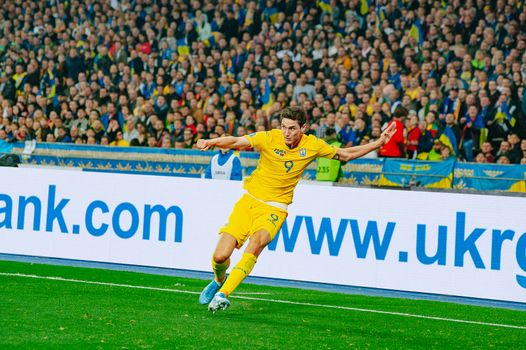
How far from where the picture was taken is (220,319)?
9.74m

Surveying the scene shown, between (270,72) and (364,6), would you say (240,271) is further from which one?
(364,6)

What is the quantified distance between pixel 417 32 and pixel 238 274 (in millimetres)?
12245

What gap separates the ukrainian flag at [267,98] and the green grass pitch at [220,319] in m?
8.66

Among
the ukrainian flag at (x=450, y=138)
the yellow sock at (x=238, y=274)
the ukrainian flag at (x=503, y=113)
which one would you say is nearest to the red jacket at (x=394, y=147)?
the ukrainian flag at (x=450, y=138)

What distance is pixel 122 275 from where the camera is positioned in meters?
13.6

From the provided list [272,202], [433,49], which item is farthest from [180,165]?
[272,202]

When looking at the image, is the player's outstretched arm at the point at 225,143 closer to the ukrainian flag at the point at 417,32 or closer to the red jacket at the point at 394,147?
the red jacket at the point at 394,147

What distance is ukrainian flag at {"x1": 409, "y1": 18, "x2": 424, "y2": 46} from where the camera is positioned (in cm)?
2066

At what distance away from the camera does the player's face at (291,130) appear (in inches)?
397

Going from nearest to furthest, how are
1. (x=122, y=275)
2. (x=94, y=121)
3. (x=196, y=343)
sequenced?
(x=196, y=343), (x=122, y=275), (x=94, y=121)

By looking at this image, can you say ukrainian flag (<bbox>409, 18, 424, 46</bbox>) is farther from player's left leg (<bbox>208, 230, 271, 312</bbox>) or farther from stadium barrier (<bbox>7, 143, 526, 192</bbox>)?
player's left leg (<bbox>208, 230, 271, 312</bbox>)

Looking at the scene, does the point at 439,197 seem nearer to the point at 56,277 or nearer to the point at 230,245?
the point at 230,245

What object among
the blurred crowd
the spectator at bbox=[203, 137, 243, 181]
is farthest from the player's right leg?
the blurred crowd

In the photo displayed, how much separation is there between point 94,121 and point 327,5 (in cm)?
608
